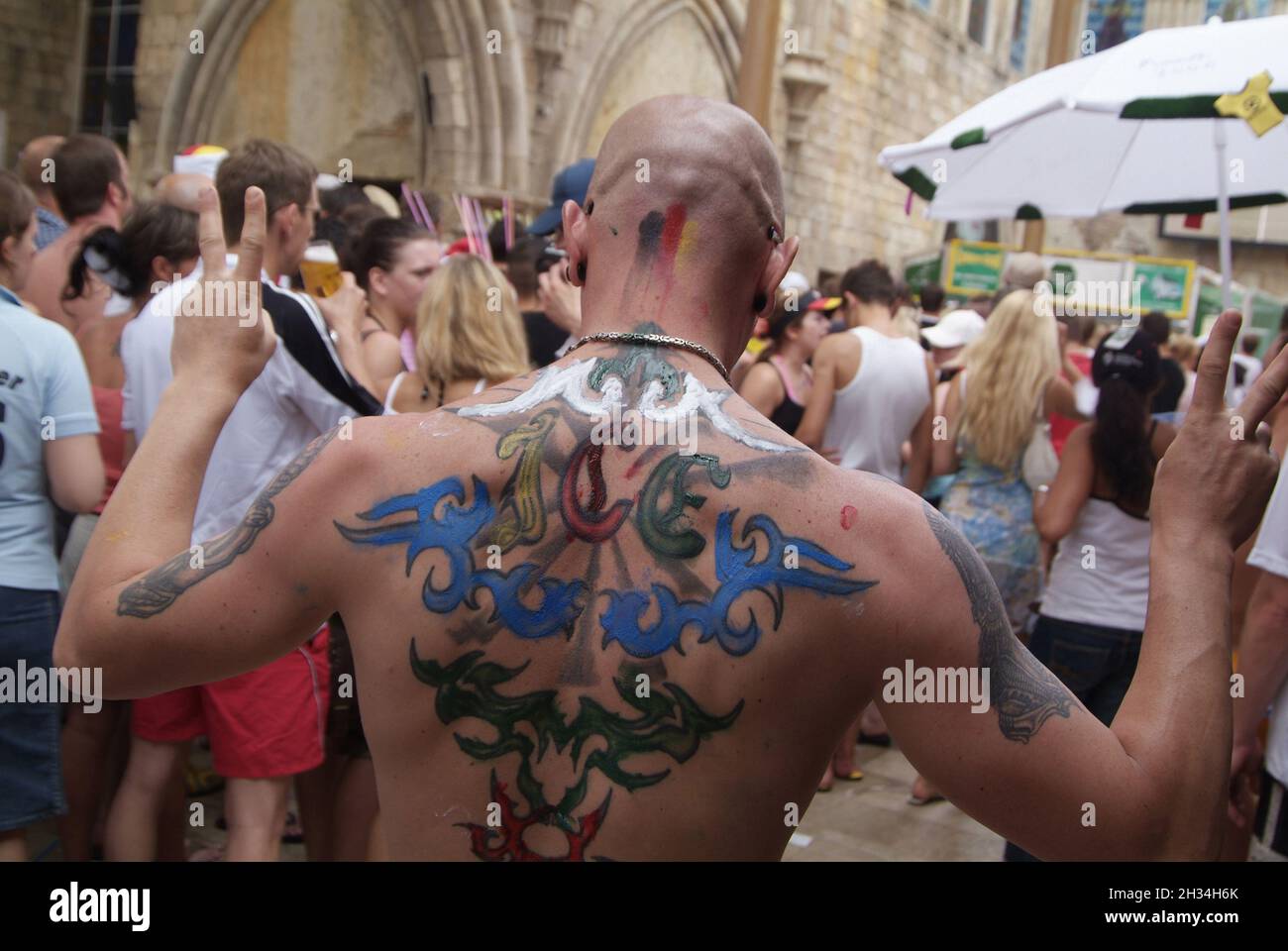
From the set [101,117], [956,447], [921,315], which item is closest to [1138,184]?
[956,447]

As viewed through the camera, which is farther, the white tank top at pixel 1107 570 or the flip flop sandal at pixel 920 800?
the flip flop sandal at pixel 920 800

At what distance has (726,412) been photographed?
1.47 metres

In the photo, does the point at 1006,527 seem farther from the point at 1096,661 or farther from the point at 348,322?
the point at 348,322

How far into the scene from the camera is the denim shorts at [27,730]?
9.62ft

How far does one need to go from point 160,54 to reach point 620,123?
1056cm

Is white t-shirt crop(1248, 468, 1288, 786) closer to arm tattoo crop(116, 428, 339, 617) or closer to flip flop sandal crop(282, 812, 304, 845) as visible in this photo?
arm tattoo crop(116, 428, 339, 617)

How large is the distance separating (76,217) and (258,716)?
219 centimetres

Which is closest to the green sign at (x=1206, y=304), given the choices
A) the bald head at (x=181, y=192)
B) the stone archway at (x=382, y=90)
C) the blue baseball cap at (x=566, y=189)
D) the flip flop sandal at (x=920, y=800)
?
the stone archway at (x=382, y=90)

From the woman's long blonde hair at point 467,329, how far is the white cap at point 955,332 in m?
3.72

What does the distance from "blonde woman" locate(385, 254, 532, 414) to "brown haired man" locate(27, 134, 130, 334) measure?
51.8 inches

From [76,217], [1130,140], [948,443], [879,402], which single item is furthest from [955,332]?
[76,217]

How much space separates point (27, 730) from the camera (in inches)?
116

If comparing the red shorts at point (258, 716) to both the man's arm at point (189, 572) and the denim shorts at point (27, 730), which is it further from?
the man's arm at point (189, 572)
